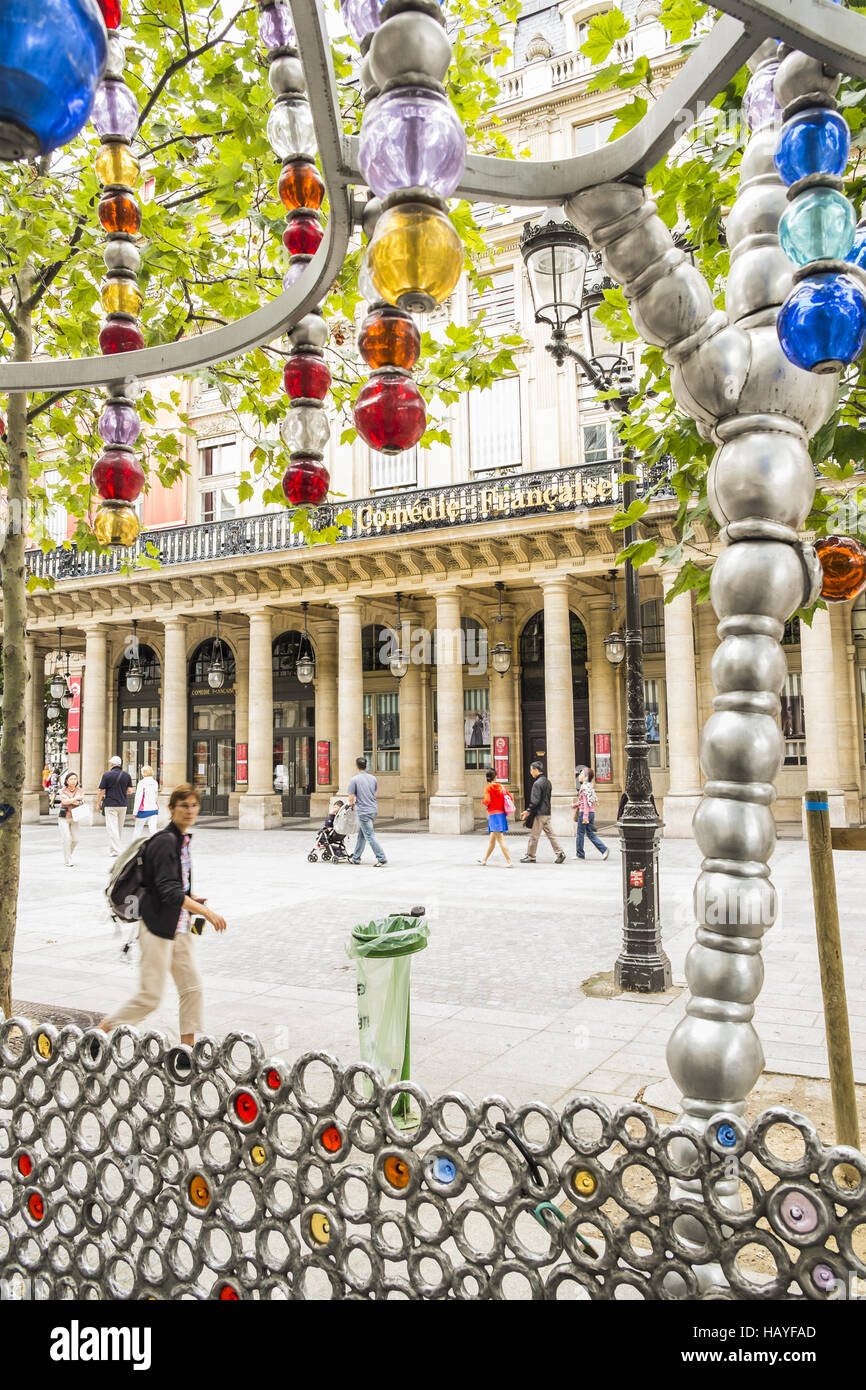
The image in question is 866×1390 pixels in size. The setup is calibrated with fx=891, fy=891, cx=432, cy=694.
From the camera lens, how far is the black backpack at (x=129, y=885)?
18.2ft

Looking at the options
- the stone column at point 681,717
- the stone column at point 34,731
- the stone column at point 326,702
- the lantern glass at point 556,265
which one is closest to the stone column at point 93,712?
the stone column at point 34,731

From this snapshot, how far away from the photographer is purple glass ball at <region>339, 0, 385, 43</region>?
6.49 feet

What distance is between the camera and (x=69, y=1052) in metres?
2.72

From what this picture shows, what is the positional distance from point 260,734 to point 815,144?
80.9 feet

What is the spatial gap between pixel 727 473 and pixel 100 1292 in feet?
9.43

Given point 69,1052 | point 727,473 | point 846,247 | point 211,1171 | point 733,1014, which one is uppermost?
point 846,247

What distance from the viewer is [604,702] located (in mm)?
24359

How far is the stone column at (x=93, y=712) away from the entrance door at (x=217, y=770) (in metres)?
3.83

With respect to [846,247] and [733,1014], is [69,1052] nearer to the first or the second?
[733,1014]

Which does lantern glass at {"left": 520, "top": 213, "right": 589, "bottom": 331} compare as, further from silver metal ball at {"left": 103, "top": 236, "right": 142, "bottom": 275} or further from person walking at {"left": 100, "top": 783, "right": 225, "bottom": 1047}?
person walking at {"left": 100, "top": 783, "right": 225, "bottom": 1047}

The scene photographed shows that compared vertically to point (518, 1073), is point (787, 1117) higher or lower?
higher

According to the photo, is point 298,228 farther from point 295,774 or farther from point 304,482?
point 295,774

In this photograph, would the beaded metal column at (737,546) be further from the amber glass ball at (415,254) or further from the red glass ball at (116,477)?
the red glass ball at (116,477)

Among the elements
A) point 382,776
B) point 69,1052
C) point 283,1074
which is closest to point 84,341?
point 69,1052
